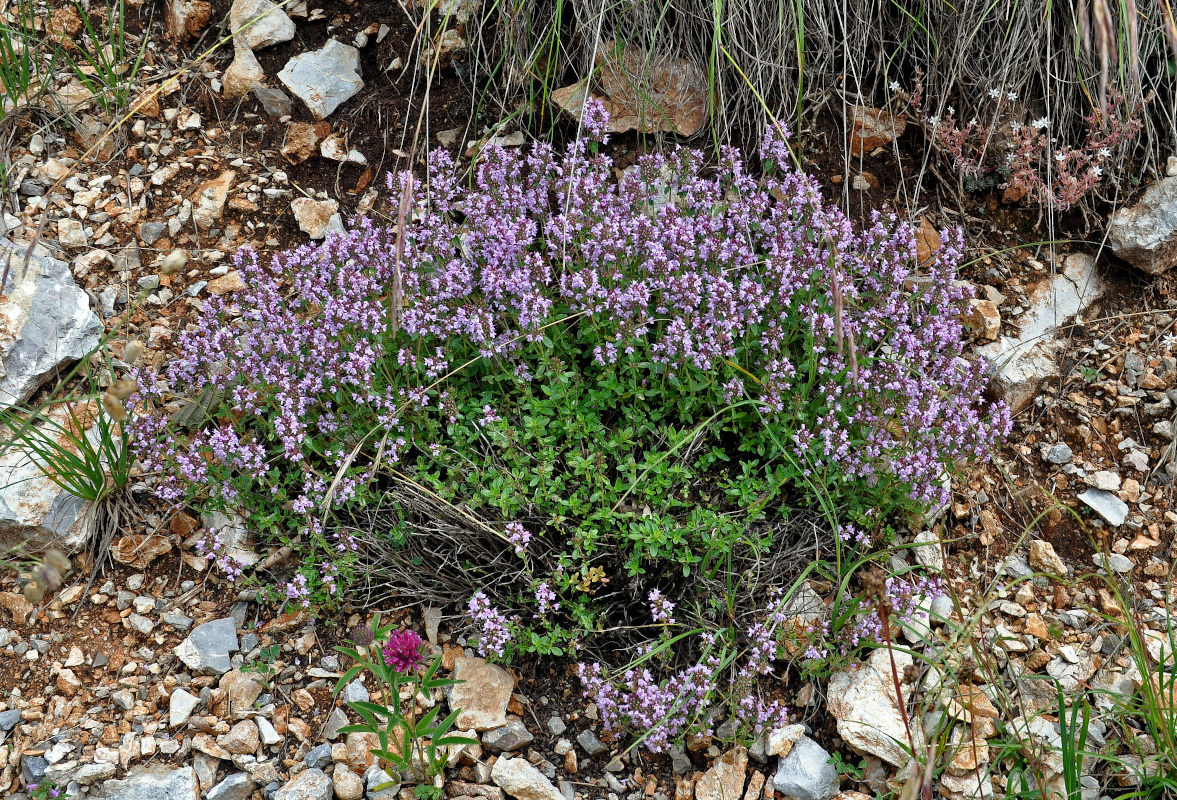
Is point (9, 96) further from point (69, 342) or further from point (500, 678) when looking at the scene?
point (500, 678)

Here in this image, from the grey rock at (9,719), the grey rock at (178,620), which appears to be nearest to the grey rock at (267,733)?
the grey rock at (178,620)

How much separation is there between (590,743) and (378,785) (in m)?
0.68

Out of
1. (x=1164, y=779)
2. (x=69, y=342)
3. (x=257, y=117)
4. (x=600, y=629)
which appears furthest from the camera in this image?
(x=257, y=117)

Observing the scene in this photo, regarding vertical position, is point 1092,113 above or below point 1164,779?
above

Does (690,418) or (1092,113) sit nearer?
(690,418)

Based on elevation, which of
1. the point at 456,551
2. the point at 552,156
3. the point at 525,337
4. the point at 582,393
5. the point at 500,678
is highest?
Result: the point at 552,156

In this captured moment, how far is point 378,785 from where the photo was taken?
9.78 ft

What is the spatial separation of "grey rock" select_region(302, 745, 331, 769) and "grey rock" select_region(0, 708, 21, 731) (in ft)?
3.18

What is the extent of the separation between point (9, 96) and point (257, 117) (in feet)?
3.64

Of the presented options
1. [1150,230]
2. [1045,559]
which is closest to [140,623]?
[1045,559]

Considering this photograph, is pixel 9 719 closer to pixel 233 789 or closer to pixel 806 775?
pixel 233 789

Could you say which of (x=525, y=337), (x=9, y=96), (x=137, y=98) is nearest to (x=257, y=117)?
(x=137, y=98)

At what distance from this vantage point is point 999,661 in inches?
132

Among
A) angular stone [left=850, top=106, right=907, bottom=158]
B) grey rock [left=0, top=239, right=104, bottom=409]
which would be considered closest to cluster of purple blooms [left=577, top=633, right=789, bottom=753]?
grey rock [left=0, top=239, right=104, bottom=409]
